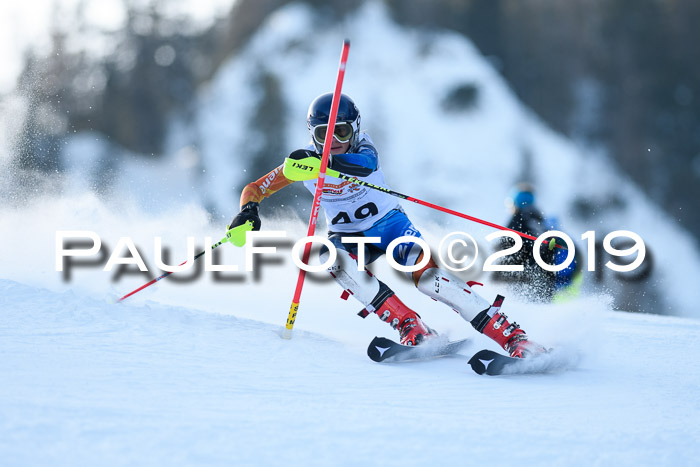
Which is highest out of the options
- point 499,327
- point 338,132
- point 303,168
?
point 338,132

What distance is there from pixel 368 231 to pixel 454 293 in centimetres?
66

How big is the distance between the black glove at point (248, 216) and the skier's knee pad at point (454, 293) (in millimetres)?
940

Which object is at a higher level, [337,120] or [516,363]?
[337,120]

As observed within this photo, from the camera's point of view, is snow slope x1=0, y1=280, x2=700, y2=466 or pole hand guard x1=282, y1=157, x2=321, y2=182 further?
pole hand guard x1=282, y1=157, x2=321, y2=182

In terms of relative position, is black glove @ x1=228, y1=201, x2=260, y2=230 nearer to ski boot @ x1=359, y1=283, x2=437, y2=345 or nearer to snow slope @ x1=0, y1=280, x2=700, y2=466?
snow slope @ x1=0, y1=280, x2=700, y2=466

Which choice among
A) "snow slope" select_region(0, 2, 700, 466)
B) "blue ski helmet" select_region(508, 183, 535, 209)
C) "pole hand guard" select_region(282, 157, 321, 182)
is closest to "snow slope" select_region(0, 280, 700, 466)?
"snow slope" select_region(0, 2, 700, 466)

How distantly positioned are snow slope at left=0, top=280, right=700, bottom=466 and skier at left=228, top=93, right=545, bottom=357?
0.23 meters

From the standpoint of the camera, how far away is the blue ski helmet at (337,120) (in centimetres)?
347

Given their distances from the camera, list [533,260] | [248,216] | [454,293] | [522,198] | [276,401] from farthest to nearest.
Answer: [522,198], [533,260], [248,216], [454,293], [276,401]

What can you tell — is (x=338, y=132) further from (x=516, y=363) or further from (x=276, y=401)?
(x=276, y=401)

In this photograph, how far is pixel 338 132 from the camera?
347cm

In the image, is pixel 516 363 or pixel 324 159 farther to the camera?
pixel 324 159

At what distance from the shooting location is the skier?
125 inches

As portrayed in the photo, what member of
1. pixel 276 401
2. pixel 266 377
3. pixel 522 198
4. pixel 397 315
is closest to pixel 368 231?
pixel 397 315
